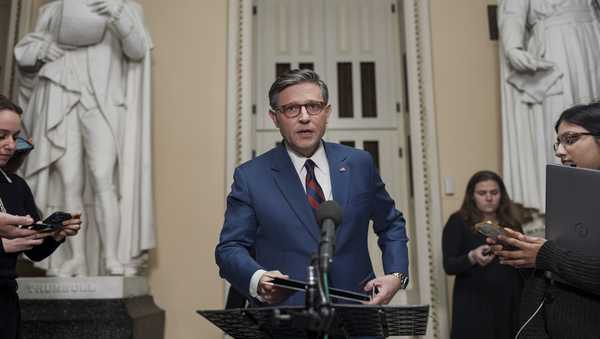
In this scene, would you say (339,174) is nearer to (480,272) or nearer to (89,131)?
(480,272)

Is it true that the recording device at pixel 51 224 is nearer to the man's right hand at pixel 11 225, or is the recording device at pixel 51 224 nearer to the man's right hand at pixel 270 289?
the man's right hand at pixel 11 225

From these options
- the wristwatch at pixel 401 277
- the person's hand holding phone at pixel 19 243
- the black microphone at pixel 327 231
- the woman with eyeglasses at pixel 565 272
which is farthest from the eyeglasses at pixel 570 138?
the person's hand holding phone at pixel 19 243

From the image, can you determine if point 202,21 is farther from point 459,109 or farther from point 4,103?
point 4,103

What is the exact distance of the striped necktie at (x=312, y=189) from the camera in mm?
1647

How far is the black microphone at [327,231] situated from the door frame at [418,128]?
2892 millimetres

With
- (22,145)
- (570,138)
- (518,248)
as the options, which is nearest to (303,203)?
(518,248)

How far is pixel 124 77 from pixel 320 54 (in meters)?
1.69

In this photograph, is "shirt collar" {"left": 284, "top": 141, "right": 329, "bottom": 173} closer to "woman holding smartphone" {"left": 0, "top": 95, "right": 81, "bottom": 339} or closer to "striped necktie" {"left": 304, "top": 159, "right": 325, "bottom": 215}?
"striped necktie" {"left": 304, "top": 159, "right": 325, "bottom": 215}

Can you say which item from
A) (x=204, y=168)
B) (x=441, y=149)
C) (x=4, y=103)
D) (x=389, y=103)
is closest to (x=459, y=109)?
(x=441, y=149)

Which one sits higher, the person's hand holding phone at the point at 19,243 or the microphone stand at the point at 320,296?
the person's hand holding phone at the point at 19,243

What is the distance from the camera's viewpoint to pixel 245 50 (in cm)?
427

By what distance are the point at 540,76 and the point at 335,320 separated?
3.07 meters

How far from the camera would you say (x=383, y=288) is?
1.48 meters

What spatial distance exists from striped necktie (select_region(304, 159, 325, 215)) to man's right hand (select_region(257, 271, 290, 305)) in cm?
30
